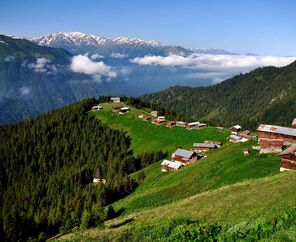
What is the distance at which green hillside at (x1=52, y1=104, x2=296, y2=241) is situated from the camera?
113 feet

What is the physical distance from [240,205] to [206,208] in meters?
5.42

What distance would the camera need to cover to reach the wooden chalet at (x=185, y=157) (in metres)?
138

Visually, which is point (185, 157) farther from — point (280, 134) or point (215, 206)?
point (215, 206)

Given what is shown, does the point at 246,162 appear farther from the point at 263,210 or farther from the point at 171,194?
the point at 263,210

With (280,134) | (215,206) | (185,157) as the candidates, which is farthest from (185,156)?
(215,206)

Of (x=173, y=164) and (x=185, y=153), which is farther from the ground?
(x=185, y=153)

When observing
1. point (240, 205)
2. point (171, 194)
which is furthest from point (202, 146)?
point (240, 205)

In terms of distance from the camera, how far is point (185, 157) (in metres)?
140

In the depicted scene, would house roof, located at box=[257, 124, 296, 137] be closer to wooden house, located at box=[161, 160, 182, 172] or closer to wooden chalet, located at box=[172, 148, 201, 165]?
wooden chalet, located at box=[172, 148, 201, 165]

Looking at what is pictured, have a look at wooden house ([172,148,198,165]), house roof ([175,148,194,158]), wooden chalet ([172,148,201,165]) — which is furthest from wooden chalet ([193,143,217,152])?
house roof ([175,148,194,158])

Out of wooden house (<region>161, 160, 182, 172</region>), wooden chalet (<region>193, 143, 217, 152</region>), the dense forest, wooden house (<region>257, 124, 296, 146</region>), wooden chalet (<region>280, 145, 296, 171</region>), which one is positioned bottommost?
the dense forest

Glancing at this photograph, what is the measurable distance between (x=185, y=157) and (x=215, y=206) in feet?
275

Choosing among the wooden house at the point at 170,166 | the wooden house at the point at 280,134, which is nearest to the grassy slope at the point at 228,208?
the wooden house at the point at 280,134

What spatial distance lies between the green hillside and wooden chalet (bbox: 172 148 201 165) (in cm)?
1069
